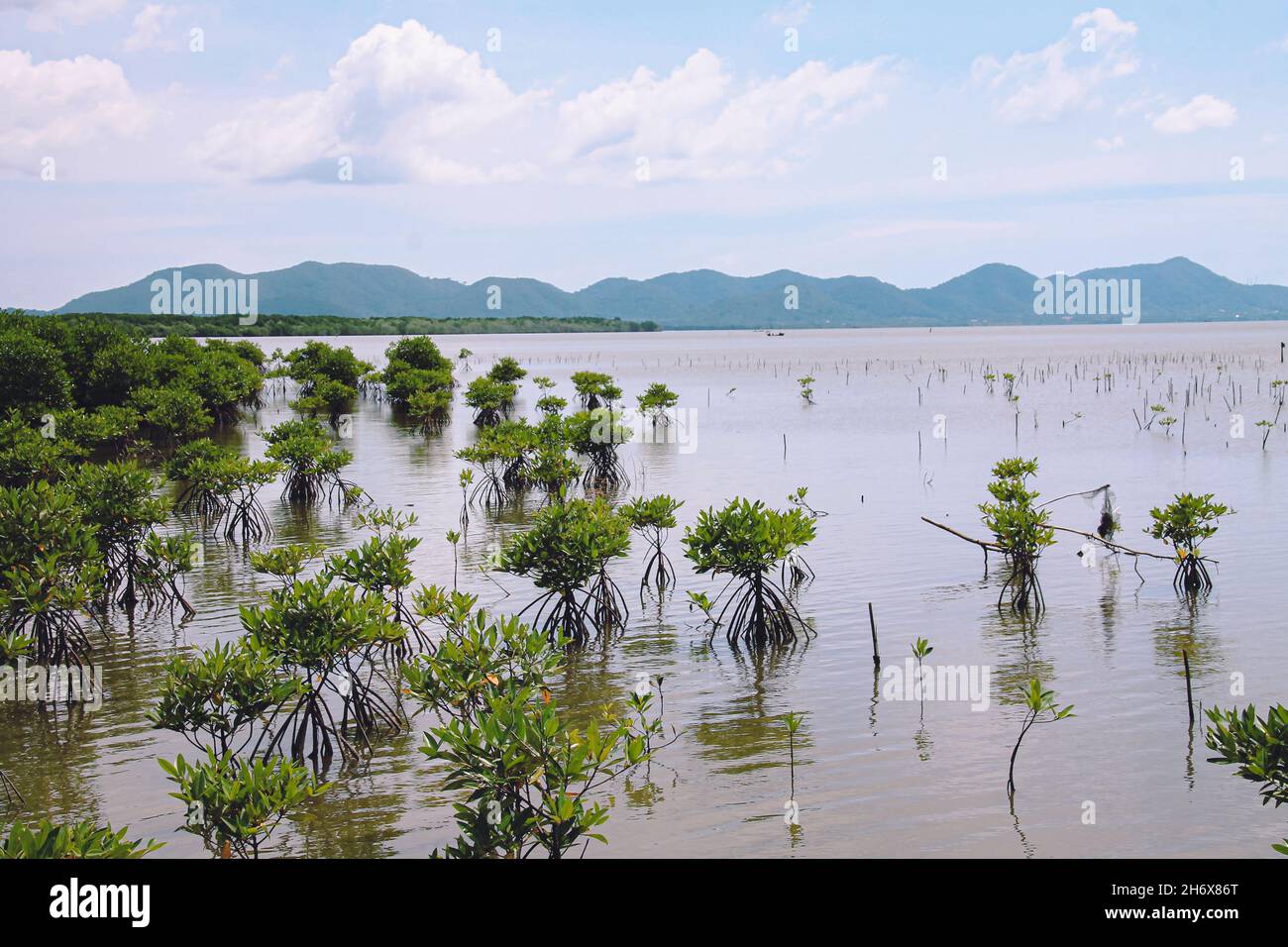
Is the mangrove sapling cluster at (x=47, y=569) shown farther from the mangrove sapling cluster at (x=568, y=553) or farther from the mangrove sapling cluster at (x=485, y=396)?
the mangrove sapling cluster at (x=485, y=396)

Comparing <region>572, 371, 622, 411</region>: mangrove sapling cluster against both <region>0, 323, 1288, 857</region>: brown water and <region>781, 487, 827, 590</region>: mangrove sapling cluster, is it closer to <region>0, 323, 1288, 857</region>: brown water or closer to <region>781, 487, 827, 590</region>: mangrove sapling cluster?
<region>0, 323, 1288, 857</region>: brown water

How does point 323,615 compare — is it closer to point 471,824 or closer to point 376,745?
point 376,745

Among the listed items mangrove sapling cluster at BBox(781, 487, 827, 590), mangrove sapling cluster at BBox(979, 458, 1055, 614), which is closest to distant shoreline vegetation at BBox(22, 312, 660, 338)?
mangrove sapling cluster at BBox(781, 487, 827, 590)

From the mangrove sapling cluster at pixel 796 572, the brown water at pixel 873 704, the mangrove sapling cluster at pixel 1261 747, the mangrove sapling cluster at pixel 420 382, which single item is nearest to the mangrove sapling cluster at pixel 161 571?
the brown water at pixel 873 704

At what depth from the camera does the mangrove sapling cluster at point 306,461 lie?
20.6 m

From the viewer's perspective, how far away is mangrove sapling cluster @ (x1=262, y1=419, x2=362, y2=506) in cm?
2064

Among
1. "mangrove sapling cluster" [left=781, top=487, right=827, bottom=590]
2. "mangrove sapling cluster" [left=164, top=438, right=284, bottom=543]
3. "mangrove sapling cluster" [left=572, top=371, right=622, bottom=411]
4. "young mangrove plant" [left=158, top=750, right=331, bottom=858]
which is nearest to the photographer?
"young mangrove plant" [left=158, top=750, right=331, bottom=858]

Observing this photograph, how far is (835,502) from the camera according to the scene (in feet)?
68.9

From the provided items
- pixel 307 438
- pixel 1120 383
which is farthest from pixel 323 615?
pixel 1120 383

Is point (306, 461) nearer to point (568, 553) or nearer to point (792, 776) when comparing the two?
point (568, 553)

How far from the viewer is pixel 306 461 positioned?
2092 centimetres

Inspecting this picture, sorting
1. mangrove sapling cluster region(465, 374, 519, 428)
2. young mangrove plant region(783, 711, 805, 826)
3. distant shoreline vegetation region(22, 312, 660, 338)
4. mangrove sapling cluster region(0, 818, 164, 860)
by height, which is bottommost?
young mangrove plant region(783, 711, 805, 826)

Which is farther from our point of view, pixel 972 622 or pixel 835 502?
pixel 835 502
